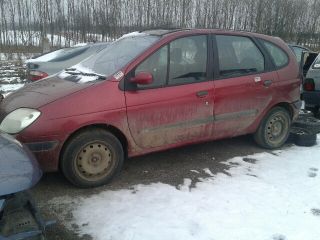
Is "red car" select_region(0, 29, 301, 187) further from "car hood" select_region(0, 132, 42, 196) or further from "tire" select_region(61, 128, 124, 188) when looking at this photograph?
"car hood" select_region(0, 132, 42, 196)

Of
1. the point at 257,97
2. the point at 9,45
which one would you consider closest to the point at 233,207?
the point at 257,97

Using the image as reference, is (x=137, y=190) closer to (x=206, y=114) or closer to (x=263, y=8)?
(x=206, y=114)

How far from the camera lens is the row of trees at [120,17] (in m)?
23.0

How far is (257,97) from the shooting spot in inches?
209

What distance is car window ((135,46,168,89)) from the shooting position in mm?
4441

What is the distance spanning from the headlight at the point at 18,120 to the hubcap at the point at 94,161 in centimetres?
61

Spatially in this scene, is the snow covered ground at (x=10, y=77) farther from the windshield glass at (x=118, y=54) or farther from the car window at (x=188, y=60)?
the car window at (x=188, y=60)

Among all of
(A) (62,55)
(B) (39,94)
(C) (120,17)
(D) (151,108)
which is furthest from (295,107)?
(C) (120,17)

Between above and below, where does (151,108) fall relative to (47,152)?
above

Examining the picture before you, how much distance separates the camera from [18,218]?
2.67 meters

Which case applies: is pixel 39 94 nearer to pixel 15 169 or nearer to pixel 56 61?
pixel 15 169

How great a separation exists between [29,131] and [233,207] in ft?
7.14

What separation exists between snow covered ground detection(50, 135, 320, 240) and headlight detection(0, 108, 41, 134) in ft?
2.76

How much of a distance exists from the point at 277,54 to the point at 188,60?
5.42ft
